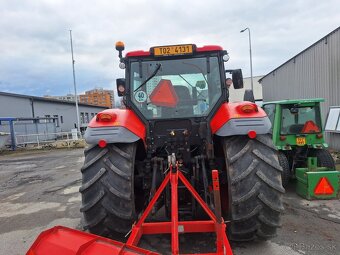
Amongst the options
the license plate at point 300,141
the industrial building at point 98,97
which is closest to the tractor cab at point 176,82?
the license plate at point 300,141

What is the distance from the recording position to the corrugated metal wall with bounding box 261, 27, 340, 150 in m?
12.0

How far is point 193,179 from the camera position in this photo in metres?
3.73

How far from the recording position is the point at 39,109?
1267 inches

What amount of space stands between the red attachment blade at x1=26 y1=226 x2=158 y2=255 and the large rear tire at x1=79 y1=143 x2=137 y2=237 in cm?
92

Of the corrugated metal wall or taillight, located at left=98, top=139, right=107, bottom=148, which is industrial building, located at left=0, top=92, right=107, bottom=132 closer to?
the corrugated metal wall

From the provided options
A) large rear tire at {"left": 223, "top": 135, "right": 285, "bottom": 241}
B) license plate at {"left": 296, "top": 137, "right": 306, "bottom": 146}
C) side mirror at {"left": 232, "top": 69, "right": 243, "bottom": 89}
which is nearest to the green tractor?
license plate at {"left": 296, "top": 137, "right": 306, "bottom": 146}

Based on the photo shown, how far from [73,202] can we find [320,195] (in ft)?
14.5

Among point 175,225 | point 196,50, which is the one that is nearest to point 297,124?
point 196,50

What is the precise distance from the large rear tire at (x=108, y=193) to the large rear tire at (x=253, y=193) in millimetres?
1032

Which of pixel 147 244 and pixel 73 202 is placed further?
pixel 73 202

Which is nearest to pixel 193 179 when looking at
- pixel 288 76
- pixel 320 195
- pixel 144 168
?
pixel 144 168

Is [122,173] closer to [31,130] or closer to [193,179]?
[193,179]

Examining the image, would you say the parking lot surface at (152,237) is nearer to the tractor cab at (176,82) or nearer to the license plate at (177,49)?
the tractor cab at (176,82)

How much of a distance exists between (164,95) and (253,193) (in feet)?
5.24
